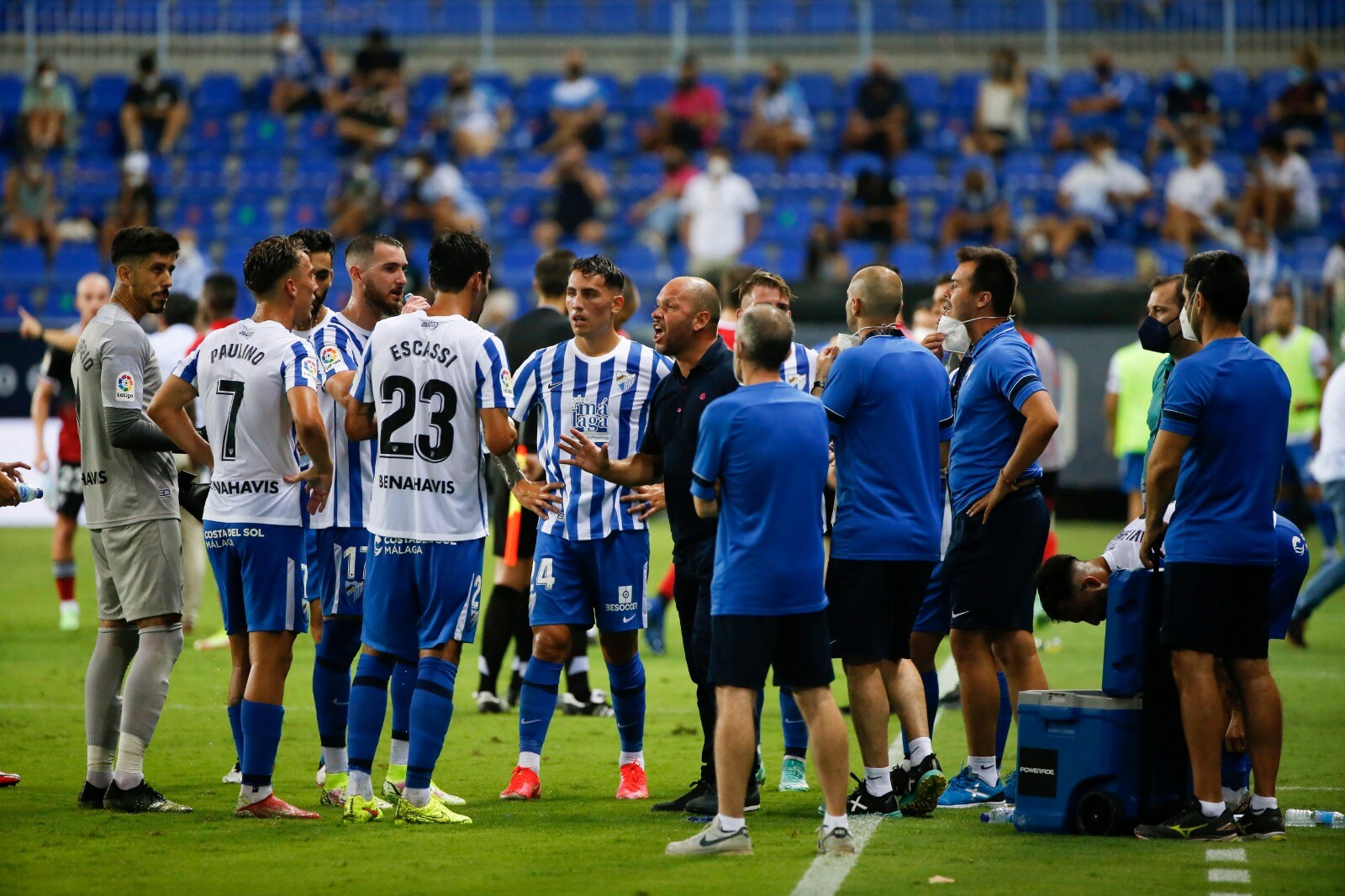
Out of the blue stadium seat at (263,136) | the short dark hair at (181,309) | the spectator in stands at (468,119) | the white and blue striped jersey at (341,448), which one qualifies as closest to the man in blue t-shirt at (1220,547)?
the white and blue striped jersey at (341,448)

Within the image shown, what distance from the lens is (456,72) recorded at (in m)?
24.2

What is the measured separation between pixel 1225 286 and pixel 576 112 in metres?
19.1

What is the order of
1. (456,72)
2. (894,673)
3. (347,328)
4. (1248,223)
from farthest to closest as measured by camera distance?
(456,72) → (1248,223) → (347,328) → (894,673)

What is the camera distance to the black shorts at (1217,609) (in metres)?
5.88

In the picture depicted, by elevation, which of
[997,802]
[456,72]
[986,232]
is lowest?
[997,802]

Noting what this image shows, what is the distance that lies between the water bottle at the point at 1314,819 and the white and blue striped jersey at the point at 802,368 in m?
2.81

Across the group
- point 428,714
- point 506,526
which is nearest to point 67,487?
point 506,526

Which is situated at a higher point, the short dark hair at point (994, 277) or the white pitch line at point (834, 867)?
the short dark hair at point (994, 277)

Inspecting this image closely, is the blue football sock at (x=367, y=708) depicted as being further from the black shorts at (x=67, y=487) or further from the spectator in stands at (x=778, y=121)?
the spectator in stands at (x=778, y=121)

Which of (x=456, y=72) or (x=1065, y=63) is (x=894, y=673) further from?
(x=1065, y=63)

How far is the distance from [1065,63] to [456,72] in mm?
9764

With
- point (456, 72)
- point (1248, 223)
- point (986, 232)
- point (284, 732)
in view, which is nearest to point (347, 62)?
point (456, 72)

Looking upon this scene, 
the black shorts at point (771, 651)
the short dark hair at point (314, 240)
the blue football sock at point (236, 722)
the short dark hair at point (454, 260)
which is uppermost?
the short dark hair at point (314, 240)

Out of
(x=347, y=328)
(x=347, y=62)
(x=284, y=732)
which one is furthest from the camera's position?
(x=347, y=62)
